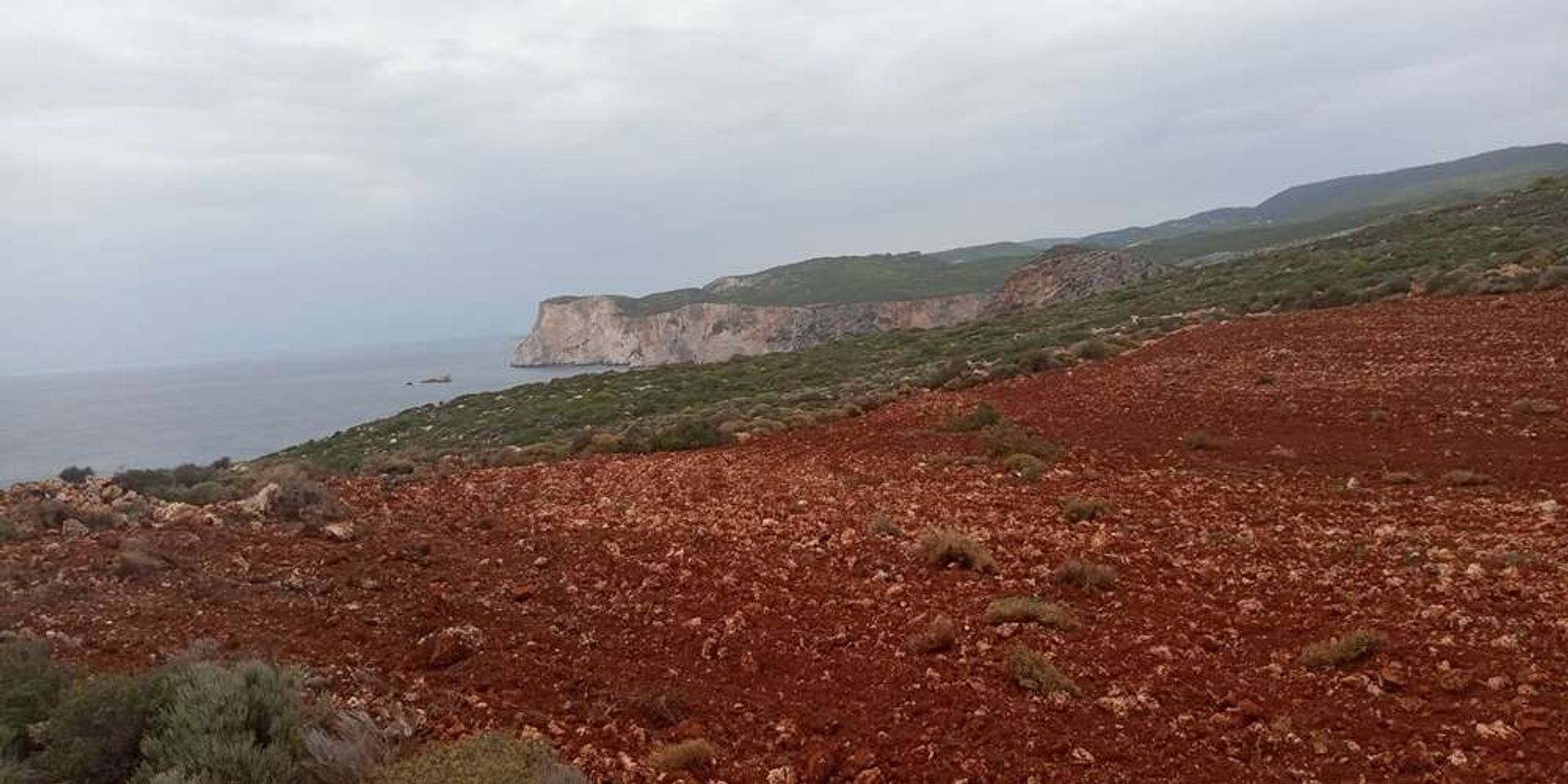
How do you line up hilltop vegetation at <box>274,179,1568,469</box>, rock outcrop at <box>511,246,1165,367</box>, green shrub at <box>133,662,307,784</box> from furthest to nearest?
rock outcrop at <box>511,246,1165,367</box> < hilltop vegetation at <box>274,179,1568,469</box> < green shrub at <box>133,662,307,784</box>

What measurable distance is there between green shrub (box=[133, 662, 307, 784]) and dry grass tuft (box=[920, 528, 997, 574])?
5.41 m

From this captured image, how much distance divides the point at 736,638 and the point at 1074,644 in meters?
2.47

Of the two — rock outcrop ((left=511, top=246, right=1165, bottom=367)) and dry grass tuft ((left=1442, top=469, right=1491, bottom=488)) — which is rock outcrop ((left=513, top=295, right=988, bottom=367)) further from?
dry grass tuft ((left=1442, top=469, right=1491, bottom=488))

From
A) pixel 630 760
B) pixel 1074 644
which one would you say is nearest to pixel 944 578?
pixel 1074 644

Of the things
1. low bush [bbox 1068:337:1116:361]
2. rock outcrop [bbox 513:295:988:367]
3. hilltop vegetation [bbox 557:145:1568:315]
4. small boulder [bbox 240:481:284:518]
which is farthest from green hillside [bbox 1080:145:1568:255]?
small boulder [bbox 240:481:284:518]

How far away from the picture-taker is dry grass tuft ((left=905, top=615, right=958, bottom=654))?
6.72 meters

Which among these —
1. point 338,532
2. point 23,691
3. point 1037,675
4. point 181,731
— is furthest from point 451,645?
point 338,532

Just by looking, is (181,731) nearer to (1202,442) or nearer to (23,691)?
(23,691)

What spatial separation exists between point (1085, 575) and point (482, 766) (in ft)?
17.3

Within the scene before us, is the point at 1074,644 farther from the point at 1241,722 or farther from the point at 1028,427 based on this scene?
Result: the point at 1028,427

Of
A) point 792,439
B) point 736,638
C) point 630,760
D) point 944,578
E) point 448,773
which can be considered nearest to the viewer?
point 448,773

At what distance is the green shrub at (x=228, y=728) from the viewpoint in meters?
4.46

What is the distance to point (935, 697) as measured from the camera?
233 inches

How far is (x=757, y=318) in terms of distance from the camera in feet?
385
